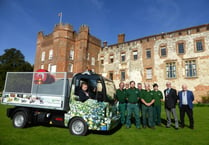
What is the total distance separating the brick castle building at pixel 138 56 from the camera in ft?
64.5

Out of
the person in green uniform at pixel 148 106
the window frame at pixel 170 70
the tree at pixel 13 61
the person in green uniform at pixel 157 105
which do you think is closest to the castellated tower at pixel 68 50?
the window frame at pixel 170 70

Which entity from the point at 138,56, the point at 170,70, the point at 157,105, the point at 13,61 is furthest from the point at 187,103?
the point at 13,61

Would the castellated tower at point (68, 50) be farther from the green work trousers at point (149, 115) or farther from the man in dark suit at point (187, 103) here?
the man in dark suit at point (187, 103)

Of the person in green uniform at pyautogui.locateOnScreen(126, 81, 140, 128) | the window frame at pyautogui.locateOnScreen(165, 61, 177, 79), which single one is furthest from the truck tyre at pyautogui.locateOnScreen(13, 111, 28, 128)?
the window frame at pyautogui.locateOnScreen(165, 61, 177, 79)

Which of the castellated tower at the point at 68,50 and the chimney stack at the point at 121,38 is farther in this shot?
the chimney stack at the point at 121,38

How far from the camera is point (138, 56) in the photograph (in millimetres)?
24656

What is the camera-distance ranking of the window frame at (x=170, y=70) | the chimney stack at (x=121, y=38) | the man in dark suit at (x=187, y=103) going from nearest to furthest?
the man in dark suit at (x=187, y=103) → the window frame at (x=170, y=70) → the chimney stack at (x=121, y=38)

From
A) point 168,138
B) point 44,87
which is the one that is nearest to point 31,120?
point 44,87

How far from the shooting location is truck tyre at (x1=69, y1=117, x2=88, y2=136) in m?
5.22

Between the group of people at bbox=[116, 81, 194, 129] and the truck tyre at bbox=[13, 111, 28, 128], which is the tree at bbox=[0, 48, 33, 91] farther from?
the group of people at bbox=[116, 81, 194, 129]

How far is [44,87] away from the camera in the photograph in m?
5.90

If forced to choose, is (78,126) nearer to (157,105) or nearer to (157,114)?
(157,105)

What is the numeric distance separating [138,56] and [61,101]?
69.5ft

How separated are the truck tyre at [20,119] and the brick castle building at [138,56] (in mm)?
19175
